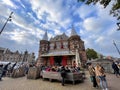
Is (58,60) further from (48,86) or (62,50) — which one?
(48,86)

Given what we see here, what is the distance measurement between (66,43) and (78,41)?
450cm

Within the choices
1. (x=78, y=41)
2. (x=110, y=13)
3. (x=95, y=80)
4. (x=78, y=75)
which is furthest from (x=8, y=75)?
(x=78, y=41)

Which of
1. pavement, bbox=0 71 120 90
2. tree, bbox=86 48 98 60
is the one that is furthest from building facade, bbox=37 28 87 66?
tree, bbox=86 48 98 60

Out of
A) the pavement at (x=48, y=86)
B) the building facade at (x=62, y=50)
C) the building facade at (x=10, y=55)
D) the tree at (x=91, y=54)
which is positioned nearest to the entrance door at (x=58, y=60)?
the building facade at (x=62, y=50)

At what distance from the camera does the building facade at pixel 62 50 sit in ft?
90.9

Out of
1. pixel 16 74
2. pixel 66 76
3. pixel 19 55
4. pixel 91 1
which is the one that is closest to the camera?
pixel 91 1

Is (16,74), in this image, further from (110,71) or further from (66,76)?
(110,71)

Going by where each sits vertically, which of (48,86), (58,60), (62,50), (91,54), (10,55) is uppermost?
(10,55)

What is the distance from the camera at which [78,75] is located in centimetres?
1003

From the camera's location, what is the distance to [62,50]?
31344 mm

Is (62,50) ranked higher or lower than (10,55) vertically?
lower

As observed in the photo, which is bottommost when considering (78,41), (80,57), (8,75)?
→ (8,75)

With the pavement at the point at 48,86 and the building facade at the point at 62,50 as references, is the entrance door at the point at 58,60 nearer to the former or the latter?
the building facade at the point at 62,50

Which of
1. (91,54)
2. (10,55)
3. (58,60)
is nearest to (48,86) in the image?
(58,60)
